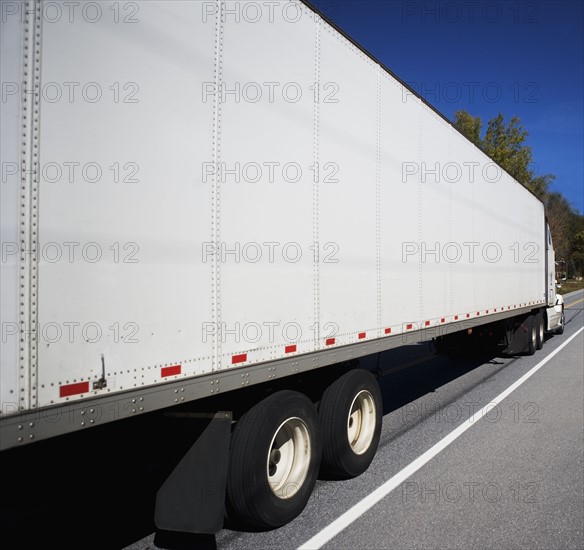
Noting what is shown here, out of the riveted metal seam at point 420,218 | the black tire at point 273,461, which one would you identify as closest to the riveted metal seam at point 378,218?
the riveted metal seam at point 420,218

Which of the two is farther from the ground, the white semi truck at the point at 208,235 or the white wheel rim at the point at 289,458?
the white semi truck at the point at 208,235

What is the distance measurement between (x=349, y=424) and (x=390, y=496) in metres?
0.75

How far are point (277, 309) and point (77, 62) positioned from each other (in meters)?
1.97

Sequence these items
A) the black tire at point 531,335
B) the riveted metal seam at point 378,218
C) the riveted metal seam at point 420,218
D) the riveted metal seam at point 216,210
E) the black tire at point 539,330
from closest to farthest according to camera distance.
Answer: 1. the riveted metal seam at point 216,210
2. the riveted metal seam at point 378,218
3. the riveted metal seam at point 420,218
4. the black tire at point 531,335
5. the black tire at point 539,330

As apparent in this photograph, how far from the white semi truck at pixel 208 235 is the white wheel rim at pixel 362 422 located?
0.03m

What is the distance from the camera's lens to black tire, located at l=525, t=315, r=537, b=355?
1208 cm

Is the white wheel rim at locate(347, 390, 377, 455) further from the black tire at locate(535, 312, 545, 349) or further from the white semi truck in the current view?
the black tire at locate(535, 312, 545, 349)

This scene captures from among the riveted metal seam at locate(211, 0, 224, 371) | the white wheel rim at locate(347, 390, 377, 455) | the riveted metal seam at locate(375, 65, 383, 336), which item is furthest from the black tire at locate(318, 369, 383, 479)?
the riveted metal seam at locate(211, 0, 224, 371)

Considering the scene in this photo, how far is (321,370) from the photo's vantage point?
15.1 feet

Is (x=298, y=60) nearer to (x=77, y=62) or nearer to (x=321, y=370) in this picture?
(x=77, y=62)

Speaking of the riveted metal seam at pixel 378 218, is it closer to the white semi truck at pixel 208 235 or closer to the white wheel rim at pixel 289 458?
the white semi truck at pixel 208 235

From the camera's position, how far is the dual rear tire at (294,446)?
3.51 meters

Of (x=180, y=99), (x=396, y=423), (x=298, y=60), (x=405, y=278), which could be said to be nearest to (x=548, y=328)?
(x=396, y=423)

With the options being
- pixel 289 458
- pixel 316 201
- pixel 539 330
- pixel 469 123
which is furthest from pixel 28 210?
pixel 469 123
